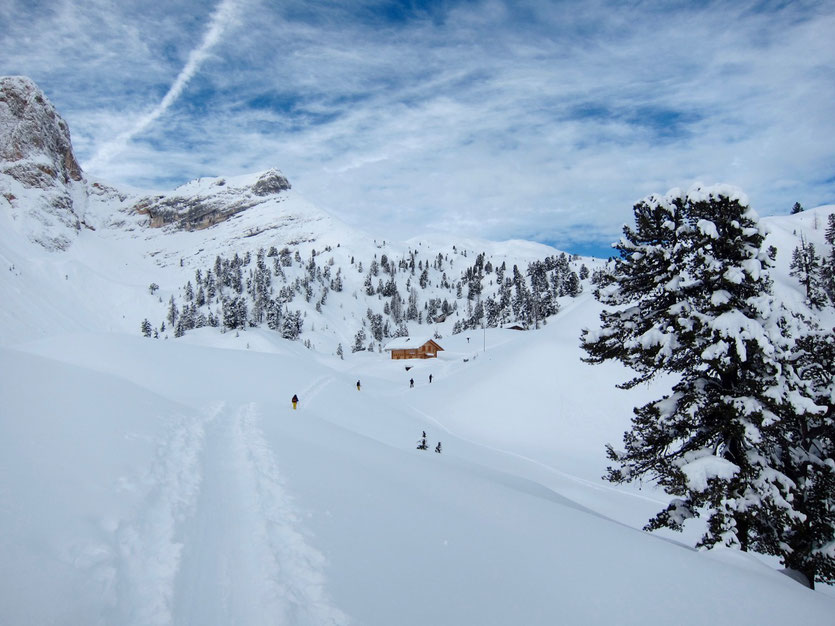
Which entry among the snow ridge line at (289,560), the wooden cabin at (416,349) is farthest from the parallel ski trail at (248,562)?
the wooden cabin at (416,349)

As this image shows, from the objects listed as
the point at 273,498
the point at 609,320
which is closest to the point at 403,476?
the point at 273,498

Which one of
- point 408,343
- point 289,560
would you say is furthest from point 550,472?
point 408,343

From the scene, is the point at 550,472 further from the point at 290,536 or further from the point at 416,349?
the point at 416,349

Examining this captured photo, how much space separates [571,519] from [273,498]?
20.5 ft

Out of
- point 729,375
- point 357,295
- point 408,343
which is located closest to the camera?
point 729,375

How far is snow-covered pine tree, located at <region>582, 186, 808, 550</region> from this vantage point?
875 centimetres

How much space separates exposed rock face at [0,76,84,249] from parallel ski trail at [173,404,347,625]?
176159mm

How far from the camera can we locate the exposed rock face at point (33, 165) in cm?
14588

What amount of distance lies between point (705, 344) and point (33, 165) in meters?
232

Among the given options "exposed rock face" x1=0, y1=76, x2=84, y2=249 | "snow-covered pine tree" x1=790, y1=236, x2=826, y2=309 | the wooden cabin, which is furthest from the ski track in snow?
"exposed rock face" x1=0, y1=76, x2=84, y2=249

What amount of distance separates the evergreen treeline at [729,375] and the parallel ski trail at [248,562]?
25.3 ft

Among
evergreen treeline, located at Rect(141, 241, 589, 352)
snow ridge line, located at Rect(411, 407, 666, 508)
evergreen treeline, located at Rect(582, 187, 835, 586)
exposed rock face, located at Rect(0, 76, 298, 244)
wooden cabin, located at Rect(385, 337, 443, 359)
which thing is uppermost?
exposed rock face, located at Rect(0, 76, 298, 244)

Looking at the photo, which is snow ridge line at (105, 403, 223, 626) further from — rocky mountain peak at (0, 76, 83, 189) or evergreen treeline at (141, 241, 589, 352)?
rocky mountain peak at (0, 76, 83, 189)

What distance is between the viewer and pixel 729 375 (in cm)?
980
